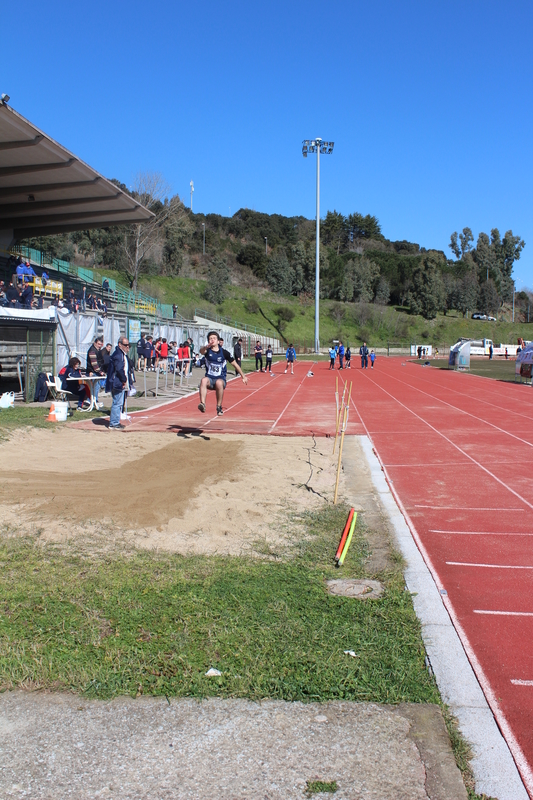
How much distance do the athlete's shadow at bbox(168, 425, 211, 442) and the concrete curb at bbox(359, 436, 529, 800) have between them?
7.16 meters

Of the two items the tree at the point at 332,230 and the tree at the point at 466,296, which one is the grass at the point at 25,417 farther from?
the tree at the point at 332,230

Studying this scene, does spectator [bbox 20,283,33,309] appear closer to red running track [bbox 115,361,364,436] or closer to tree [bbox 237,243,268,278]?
red running track [bbox 115,361,364,436]

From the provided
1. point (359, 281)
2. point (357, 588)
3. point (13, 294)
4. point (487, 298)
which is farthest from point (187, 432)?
point (487, 298)

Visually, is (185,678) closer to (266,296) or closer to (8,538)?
(8,538)

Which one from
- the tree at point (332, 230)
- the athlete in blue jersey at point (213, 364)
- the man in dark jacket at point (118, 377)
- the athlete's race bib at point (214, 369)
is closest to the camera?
the athlete in blue jersey at point (213, 364)

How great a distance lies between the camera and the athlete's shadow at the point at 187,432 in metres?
12.7

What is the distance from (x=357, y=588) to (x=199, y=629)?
1.52 m

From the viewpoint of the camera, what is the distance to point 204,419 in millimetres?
16109

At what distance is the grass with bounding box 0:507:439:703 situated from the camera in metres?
3.62

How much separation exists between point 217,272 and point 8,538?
72.9 meters

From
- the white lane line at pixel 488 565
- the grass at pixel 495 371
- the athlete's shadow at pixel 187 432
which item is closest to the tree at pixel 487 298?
the grass at pixel 495 371

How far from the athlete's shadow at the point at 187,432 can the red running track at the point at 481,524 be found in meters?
3.48

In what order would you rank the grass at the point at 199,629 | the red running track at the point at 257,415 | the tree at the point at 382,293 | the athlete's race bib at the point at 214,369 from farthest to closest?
1. the tree at the point at 382,293
2. the red running track at the point at 257,415
3. the athlete's race bib at the point at 214,369
4. the grass at the point at 199,629

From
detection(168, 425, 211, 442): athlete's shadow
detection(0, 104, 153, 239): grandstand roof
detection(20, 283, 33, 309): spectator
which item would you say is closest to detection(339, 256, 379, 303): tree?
detection(0, 104, 153, 239): grandstand roof
